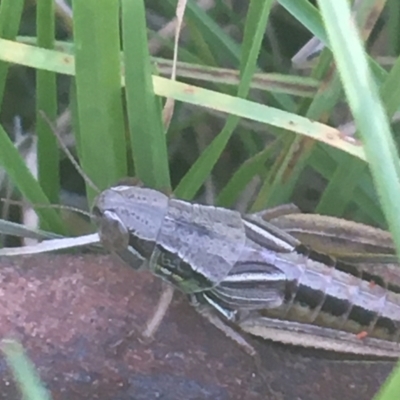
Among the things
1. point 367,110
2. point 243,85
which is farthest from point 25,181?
point 367,110

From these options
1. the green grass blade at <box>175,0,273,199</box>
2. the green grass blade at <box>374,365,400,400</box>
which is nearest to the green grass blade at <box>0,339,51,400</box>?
the green grass blade at <box>374,365,400,400</box>

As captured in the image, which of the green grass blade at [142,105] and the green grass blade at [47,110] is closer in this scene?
the green grass blade at [142,105]

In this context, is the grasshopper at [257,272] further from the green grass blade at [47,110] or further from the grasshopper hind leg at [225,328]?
the green grass blade at [47,110]

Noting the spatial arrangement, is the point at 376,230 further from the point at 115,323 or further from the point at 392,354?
the point at 115,323

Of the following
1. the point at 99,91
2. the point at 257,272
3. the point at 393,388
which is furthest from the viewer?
the point at 257,272

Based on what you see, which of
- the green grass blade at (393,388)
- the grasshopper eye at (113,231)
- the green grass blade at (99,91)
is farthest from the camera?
the grasshopper eye at (113,231)

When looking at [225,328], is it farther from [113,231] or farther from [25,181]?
[25,181]

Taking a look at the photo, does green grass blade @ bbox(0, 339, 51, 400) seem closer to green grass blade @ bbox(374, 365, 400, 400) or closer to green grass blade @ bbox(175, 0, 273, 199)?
green grass blade @ bbox(374, 365, 400, 400)

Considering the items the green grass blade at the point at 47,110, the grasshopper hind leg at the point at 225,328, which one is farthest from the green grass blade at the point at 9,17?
the grasshopper hind leg at the point at 225,328

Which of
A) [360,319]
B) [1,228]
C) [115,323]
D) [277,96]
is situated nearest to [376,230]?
[360,319]
